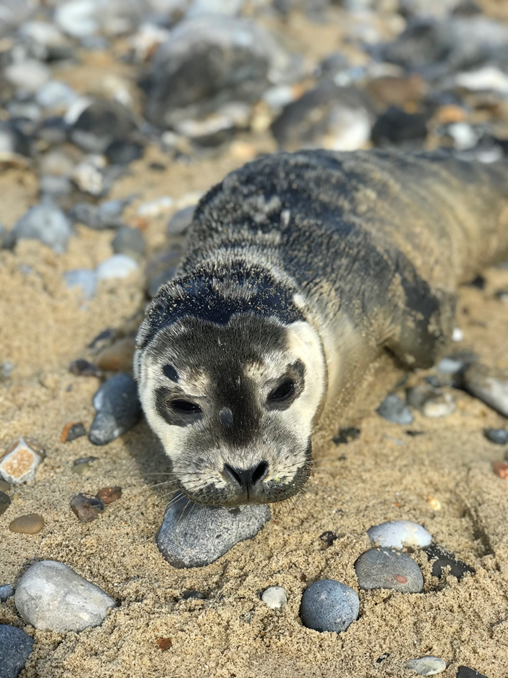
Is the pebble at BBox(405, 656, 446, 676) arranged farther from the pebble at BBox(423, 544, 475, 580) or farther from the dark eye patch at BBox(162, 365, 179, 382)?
the dark eye patch at BBox(162, 365, 179, 382)

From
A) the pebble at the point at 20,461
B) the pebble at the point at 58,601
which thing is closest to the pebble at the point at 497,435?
the pebble at the point at 58,601

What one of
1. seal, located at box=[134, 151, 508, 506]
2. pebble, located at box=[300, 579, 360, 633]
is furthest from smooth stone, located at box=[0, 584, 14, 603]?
pebble, located at box=[300, 579, 360, 633]

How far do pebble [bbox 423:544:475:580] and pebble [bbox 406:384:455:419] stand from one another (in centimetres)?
115

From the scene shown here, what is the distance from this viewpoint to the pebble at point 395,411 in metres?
4.07

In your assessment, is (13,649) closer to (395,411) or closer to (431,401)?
(395,411)

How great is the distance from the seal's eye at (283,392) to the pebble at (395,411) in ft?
4.20

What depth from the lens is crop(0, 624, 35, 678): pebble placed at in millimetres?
2490

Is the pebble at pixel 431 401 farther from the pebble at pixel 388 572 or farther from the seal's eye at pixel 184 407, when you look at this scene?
the seal's eye at pixel 184 407

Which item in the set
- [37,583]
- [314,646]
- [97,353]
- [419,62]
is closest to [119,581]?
[37,583]

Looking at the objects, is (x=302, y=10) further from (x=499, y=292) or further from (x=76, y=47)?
(x=499, y=292)

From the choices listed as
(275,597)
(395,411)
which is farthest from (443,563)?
(395,411)

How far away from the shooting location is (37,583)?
2.73 metres

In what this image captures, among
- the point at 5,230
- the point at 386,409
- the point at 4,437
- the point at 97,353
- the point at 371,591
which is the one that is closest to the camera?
the point at 371,591

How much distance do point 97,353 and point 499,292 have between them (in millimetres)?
3209
